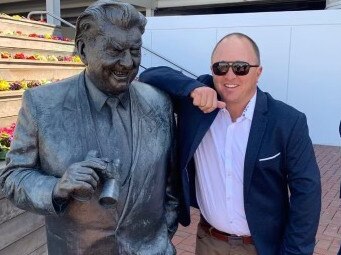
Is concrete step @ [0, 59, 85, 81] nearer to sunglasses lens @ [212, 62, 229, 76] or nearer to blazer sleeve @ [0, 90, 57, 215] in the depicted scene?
sunglasses lens @ [212, 62, 229, 76]

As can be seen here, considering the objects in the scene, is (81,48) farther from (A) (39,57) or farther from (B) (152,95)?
(A) (39,57)

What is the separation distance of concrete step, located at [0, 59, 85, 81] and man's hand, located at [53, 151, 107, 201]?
501cm

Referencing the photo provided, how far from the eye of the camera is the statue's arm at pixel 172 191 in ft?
5.59

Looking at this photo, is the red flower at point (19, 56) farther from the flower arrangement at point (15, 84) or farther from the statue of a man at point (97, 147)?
the statue of a man at point (97, 147)

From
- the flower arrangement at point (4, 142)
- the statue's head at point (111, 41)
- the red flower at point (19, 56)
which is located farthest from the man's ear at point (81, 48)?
the red flower at point (19, 56)

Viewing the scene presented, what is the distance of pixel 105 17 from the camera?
1330 millimetres

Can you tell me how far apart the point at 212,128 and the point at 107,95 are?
0.75 m

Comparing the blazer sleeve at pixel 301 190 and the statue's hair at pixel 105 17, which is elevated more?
the statue's hair at pixel 105 17

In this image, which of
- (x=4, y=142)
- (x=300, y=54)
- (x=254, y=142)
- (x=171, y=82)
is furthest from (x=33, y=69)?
(x=300, y=54)

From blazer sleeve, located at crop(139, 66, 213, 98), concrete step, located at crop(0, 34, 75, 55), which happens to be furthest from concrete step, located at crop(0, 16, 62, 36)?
blazer sleeve, located at crop(139, 66, 213, 98)

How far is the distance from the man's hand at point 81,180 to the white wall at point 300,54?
875cm

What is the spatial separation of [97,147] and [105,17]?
439 mm

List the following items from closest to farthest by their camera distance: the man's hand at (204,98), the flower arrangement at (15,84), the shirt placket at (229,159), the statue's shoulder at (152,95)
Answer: the statue's shoulder at (152,95)
the man's hand at (204,98)
the shirt placket at (229,159)
the flower arrangement at (15,84)

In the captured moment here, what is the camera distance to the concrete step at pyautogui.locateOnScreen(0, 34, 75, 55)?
275 inches
